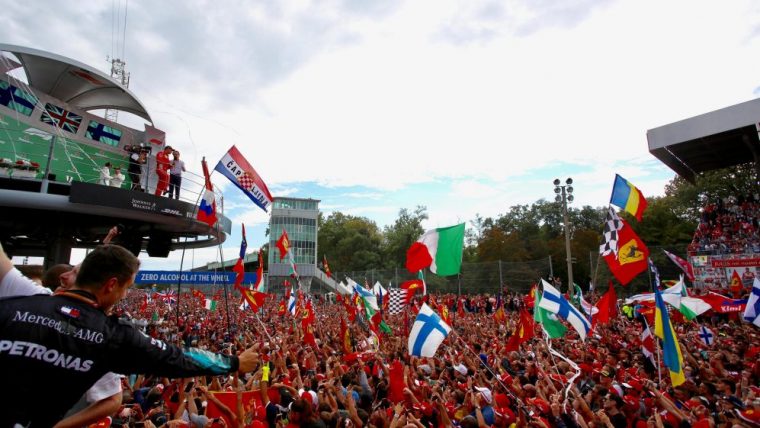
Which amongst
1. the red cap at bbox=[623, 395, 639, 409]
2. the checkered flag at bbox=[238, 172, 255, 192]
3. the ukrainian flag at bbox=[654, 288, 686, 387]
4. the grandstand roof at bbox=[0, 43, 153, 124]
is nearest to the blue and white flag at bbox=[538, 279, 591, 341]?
the ukrainian flag at bbox=[654, 288, 686, 387]

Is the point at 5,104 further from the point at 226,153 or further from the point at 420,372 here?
the point at 420,372

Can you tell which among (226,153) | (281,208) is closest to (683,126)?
(226,153)

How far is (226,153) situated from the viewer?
10.4 metres

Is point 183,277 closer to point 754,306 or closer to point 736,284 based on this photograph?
point 754,306

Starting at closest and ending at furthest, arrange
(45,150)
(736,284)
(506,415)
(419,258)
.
Answer: (506,415)
(419,258)
(45,150)
(736,284)

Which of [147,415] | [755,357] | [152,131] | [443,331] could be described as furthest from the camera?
[152,131]

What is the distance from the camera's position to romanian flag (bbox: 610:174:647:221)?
10375 mm

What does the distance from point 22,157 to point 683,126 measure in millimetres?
28950

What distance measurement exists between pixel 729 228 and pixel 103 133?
117ft

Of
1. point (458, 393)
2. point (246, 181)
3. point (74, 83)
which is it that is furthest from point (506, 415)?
point (74, 83)

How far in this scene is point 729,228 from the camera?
93.2 ft

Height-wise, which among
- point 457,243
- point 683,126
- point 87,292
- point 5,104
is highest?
point 683,126

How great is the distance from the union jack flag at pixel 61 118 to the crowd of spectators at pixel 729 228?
29567 mm

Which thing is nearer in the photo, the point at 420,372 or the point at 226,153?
the point at 420,372
